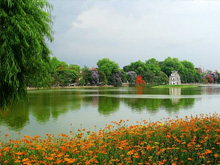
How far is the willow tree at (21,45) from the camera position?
6.88 metres

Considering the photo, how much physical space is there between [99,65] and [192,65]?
205 ft

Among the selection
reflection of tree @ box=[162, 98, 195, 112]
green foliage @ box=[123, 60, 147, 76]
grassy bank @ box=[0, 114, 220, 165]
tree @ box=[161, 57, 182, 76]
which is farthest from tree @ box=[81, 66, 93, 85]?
grassy bank @ box=[0, 114, 220, 165]

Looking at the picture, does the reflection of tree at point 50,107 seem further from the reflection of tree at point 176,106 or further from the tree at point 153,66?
the tree at point 153,66

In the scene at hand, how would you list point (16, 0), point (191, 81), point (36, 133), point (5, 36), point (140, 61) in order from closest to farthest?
point (5, 36) < point (16, 0) < point (36, 133) < point (140, 61) < point (191, 81)

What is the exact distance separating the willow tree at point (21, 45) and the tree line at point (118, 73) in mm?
61045

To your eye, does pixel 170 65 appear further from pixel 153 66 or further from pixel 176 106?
pixel 176 106

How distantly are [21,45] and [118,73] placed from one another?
96.5 m

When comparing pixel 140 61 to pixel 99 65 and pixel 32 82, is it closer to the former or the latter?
pixel 99 65

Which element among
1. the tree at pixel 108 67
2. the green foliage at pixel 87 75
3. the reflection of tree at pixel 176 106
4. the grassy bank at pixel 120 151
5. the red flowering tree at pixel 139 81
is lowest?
the reflection of tree at pixel 176 106

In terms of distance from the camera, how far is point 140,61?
396ft

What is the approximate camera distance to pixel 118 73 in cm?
10338

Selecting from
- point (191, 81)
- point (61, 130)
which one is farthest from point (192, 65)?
point (61, 130)

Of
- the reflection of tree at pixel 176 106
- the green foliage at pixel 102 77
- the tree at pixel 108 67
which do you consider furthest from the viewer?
the tree at pixel 108 67

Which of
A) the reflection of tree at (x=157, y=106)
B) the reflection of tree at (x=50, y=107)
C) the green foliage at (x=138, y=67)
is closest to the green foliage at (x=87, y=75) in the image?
the green foliage at (x=138, y=67)
